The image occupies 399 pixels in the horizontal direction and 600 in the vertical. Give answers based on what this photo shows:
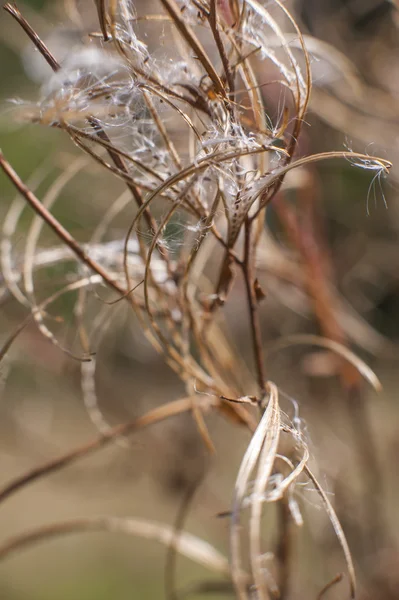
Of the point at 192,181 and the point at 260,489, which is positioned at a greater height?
the point at 192,181

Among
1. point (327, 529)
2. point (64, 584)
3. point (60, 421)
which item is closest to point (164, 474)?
point (327, 529)

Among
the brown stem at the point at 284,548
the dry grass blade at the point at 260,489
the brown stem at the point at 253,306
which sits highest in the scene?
the brown stem at the point at 253,306

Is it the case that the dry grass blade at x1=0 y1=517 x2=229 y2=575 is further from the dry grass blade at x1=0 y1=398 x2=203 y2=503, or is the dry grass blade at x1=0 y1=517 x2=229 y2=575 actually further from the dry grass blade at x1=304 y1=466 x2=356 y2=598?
the dry grass blade at x1=304 y1=466 x2=356 y2=598

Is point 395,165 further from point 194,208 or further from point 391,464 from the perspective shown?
point 391,464

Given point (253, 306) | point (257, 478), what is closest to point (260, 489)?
point (257, 478)

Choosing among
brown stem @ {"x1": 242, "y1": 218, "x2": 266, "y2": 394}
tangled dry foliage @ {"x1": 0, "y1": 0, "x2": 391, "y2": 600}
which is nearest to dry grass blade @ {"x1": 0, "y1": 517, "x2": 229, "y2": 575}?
tangled dry foliage @ {"x1": 0, "y1": 0, "x2": 391, "y2": 600}

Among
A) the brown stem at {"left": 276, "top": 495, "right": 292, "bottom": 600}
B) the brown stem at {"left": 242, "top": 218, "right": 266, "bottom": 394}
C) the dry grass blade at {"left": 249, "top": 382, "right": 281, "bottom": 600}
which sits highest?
the brown stem at {"left": 242, "top": 218, "right": 266, "bottom": 394}

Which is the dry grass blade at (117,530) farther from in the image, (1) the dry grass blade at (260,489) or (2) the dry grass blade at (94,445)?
(1) the dry grass blade at (260,489)

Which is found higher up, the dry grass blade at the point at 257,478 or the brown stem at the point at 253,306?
the brown stem at the point at 253,306

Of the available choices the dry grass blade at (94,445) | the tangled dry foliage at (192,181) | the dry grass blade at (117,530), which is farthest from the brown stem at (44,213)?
the dry grass blade at (117,530)

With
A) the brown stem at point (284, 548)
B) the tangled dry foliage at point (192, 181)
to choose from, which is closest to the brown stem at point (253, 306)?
the tangled dry foliage at point (192, 181)

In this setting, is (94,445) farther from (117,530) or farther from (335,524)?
(335,524)

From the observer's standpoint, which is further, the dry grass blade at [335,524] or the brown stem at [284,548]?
the brown stem at [284,548]
